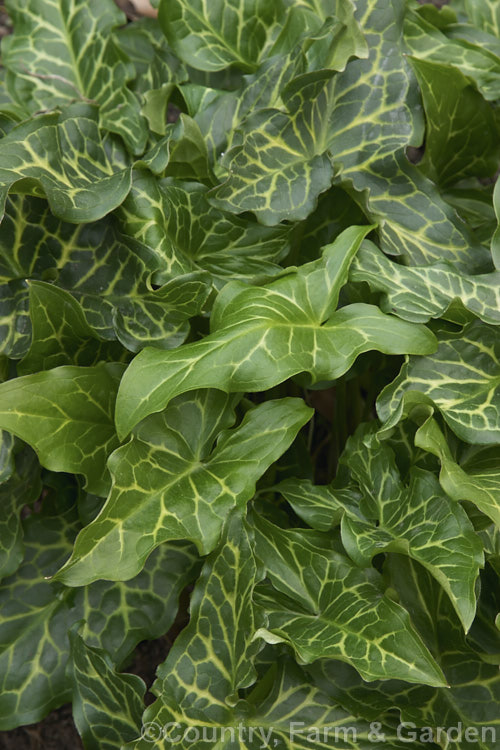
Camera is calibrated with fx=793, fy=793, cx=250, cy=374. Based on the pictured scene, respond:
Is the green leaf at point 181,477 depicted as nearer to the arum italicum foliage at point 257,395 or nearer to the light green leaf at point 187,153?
the arum italicum foliage at point 257,395

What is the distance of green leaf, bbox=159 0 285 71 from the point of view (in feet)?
4.33

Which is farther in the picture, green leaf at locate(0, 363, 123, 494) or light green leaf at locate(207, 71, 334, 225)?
light green leaf at locate(207, 71, 334, 225)

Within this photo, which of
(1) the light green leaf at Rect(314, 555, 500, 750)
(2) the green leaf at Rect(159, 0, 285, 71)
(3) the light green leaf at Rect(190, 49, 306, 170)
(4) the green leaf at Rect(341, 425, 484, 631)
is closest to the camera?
(4) the green leaf at Rect(341, 425, 484, 631)

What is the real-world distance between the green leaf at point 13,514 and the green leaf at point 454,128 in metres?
0.81

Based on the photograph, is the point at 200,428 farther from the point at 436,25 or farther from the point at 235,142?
the point at 436,25

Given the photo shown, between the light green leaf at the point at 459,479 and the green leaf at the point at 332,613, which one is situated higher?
the light green leaf at the point at 459,479

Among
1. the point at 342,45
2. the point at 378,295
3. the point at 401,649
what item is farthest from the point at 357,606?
the point at 342,45

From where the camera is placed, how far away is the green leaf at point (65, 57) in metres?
1.40

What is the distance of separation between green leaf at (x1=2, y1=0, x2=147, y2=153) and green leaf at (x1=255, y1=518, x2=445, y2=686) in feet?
2.72

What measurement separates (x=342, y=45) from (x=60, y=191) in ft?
1.42

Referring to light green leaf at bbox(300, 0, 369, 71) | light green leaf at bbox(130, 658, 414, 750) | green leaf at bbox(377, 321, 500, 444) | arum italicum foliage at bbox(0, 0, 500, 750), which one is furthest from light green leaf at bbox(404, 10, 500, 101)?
light green leaf at bbox(130, 658, 414, 750)

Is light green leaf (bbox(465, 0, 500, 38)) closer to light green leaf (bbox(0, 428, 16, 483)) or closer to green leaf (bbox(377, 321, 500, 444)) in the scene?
green leaf (bbox(377, 321, 500, 444))

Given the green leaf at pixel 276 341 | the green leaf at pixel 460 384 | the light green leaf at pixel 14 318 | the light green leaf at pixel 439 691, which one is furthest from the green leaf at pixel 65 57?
the light green leaf at pixel 439 691

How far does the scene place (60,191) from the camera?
3.45 ft
